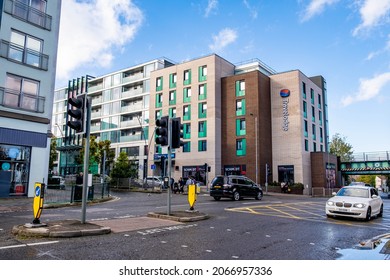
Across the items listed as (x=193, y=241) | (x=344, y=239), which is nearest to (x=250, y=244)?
(x=193, y=241)

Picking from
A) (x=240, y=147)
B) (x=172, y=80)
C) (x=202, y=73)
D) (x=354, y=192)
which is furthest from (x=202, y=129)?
(x=354, y=192)

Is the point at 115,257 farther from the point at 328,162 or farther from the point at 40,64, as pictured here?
the point at 328,162

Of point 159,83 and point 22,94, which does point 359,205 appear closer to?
point 22,94

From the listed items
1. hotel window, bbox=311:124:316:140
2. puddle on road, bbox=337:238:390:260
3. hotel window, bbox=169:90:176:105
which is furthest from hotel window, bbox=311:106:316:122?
puddle on road, bbox=337:238:390:260

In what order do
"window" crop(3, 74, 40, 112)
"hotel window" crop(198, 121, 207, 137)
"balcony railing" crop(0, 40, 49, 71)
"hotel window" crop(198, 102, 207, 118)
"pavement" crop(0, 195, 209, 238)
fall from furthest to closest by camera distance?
"hotel window" crop(198, 102, 207, 118)
"hotel window" crop(198, 121, 207, 137)
"window" crop(3, 74, 40, 112)
"balcony railing" crop(0, 40, 49, 71)
"pavement" crop(0, 195, 209, 238)

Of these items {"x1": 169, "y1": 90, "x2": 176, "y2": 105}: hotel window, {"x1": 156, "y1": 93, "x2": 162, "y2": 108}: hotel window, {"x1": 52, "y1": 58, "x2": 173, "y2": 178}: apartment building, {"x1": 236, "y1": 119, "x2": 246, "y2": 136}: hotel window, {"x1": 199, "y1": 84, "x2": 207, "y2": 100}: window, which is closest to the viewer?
{"x1": 236, "y1": 119, "x2": 246, "y2": 136}: hotel window

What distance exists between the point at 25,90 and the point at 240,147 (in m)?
30.9

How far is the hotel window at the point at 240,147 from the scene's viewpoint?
1788 inches

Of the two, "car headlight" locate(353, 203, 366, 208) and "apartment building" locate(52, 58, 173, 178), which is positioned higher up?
"apartment building" locate(52, 58, 173, 178)

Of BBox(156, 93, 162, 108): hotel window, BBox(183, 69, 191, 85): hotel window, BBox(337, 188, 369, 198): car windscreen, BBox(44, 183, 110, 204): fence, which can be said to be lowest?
BBox(44, 183, 110, 204): fence

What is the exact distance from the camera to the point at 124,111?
195ft

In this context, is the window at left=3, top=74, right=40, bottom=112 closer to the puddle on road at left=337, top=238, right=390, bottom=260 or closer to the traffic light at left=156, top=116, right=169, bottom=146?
the traffic light at left=156, top=116, right=169, bottom=146

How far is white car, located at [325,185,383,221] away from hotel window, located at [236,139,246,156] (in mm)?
31505

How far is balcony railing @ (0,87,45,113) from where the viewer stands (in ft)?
64.1
